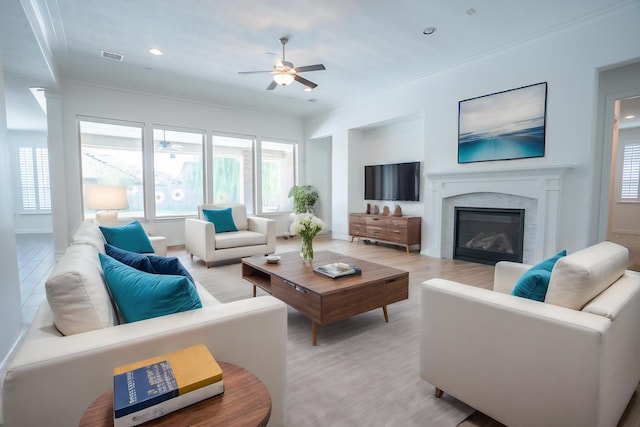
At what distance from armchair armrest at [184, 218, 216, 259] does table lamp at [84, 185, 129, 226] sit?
0.98 meters

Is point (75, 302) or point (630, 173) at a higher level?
point (630, 173)

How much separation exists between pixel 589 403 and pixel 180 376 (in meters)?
1.40

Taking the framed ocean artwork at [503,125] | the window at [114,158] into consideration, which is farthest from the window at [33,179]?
the framed ocean artwork at [503,125]

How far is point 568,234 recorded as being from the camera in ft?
12.6

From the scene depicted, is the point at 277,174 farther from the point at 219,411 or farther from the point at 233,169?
the point at 219,411

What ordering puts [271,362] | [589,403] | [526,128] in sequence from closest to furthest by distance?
[589,403]
[271,362]
[526,128]

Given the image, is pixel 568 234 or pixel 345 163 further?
pixel 345 163

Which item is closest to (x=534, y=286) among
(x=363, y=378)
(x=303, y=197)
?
(x=363, y=378)

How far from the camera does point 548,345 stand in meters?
1.20

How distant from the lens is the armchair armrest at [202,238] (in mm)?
4383

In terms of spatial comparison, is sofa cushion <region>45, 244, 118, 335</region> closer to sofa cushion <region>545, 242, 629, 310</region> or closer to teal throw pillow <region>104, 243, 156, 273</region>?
teal throw pillow <region>104, 243, 156, 273</region>

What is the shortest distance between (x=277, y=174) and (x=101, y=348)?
703 centimetres

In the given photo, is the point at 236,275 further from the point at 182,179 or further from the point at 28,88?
the point at 28,88

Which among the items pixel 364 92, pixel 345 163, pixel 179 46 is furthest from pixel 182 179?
pixel 364 92
